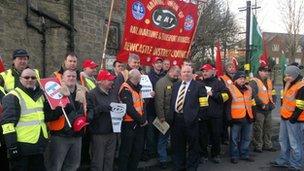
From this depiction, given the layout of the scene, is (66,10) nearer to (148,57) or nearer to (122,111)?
(148,57)

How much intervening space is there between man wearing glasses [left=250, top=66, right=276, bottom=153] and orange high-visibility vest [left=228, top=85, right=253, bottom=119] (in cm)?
70

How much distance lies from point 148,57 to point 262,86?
3009 millimetres

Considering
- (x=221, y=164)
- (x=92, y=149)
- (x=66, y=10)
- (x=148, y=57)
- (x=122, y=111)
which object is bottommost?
(x=221, y=164)

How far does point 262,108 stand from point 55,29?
6291 millimetres

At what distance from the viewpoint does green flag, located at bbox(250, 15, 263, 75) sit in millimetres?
13336

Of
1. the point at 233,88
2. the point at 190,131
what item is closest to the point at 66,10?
the point at 233,88

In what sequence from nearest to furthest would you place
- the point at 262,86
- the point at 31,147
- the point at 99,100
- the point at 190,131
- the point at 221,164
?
the point at 31,147 → the point at 99,100 → the point at 190,131 → the point at 221,164 → the point at 262,86

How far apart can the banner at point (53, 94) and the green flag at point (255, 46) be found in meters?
7.89

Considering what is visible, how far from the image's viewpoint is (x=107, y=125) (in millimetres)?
7277

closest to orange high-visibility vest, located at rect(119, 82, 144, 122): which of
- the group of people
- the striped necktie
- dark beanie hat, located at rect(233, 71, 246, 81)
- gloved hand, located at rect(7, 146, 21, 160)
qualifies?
the group of people

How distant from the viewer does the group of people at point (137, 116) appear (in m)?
6.17

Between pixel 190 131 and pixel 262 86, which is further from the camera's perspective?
pixel 262 86

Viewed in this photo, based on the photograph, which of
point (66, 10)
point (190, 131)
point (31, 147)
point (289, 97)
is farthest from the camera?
point (66, 10)

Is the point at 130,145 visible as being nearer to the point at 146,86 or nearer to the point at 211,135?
the point at 146,86
